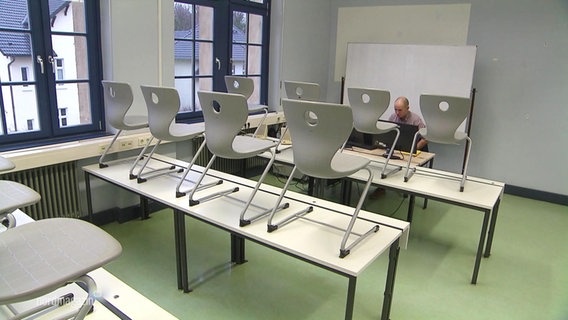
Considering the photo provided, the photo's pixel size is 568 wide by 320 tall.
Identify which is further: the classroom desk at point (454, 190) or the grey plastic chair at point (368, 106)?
the grey plastic chair at point (368, 106)

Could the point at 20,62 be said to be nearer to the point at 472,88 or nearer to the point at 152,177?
the point at 152,177

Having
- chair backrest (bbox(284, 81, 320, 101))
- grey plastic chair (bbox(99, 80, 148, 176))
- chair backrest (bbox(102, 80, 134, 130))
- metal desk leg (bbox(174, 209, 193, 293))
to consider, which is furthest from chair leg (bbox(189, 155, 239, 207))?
chair backrest (bbox(284, 81, 320, 101))

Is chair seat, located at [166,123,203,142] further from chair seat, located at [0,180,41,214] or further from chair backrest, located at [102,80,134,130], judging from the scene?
chair seat, located at [0,180,41,214]

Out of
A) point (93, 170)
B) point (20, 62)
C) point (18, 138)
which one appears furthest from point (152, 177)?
point (20, 62)

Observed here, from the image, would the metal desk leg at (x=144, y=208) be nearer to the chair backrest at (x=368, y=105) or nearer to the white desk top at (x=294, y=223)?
the white desk top at (x=294, y=223)

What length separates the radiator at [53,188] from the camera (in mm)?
2861

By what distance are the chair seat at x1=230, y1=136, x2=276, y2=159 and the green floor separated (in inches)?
36.0

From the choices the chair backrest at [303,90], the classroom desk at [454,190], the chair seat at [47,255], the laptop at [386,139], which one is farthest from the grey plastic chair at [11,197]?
the laptop at [386,139]

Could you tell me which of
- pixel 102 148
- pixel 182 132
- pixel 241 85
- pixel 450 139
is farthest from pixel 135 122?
pixel 450 139

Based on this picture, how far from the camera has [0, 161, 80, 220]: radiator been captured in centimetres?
286

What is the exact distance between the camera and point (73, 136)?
3.29 meters

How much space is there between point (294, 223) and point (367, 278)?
0.91 m

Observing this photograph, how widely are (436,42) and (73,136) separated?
425cm

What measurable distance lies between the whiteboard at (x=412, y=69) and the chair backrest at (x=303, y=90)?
1.41 metres
